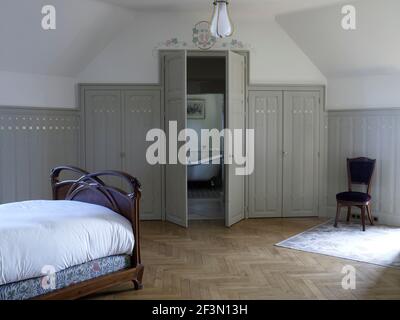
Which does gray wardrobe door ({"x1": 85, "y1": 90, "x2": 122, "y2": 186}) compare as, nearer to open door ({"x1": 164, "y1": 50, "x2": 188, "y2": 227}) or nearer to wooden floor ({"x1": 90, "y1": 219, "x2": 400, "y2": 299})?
open door ({"x1": 164, "y1": 50, "x2": 188, "y2": 227})

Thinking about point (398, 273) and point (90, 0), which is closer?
point (398, 273)

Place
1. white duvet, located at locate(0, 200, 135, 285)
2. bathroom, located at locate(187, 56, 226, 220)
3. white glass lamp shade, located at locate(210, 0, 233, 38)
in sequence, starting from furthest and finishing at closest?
1. bathroom, located at locate(187, 56, 226, 220)
2. white glass lamp shade, located at locate(210, 0, 233, 38)
3. white duvet, located at locate(0, 200, 135, 285)

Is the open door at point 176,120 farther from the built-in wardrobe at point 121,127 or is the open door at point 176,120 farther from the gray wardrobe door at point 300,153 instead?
the gray wardrobe door at point 300,153

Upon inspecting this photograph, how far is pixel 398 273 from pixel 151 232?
9.32ft

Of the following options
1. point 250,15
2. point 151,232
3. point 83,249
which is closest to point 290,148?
point 250,15

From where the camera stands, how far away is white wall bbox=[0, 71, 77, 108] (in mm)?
4875

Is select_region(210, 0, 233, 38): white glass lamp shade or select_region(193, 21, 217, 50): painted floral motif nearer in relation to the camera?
select_region(210, 0, 233, 38): white glass lamp shade

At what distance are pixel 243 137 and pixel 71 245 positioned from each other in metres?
3.39

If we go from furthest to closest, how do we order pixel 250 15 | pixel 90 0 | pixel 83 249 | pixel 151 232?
pixel 250 15 < pixel 151 232 < pixel 90 0 < pixel 83 249

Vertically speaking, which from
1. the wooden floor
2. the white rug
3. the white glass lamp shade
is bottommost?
the wooden floor

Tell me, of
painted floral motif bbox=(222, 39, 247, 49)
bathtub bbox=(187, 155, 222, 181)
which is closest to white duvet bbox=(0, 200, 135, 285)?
painted floral motif bbox=(222, 39, 247, 49)

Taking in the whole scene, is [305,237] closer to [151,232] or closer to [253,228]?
[253,228]

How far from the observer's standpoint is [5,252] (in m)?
2.47

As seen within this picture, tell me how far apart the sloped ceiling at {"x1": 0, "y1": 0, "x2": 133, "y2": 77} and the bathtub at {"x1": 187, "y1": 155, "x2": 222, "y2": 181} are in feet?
10.5
